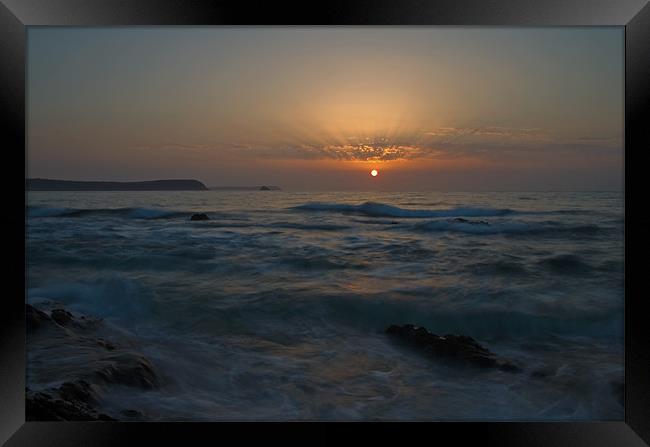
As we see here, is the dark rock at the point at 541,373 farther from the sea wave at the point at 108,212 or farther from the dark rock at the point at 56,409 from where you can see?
the sea wave at the point at 108,212

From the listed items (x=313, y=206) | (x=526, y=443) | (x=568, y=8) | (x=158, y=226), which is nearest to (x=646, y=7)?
(x=568, y=8)

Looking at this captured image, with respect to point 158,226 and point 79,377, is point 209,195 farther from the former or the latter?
point 79,377

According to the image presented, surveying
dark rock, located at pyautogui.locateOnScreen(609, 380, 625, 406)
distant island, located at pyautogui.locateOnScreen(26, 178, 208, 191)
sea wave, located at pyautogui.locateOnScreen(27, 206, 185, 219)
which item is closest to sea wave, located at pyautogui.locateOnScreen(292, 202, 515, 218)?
distant island, located at pyautogui.locateOnScreen(26, 178, 208, 191)

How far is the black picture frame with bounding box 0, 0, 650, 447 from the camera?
5.00 feet

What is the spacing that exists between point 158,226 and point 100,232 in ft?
2.33

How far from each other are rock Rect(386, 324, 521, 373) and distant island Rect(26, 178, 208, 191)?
337 cm

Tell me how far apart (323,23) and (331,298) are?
3.12 meters

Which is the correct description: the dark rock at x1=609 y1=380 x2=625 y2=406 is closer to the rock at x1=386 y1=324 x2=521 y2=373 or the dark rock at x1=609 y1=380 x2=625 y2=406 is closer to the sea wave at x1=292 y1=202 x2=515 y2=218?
the rock at x1=386 y1=324 x2=521 y2=373

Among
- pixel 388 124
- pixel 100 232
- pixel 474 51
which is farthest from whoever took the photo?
pixel 100 232

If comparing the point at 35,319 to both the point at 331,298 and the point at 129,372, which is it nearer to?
the point at 129,372

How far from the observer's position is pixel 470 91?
420cm

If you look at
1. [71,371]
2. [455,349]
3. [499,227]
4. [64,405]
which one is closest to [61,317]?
[71,371]

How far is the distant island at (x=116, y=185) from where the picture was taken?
467 cm

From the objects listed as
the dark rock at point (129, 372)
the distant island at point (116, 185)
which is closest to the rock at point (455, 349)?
the dark rock at point (129, 372)
